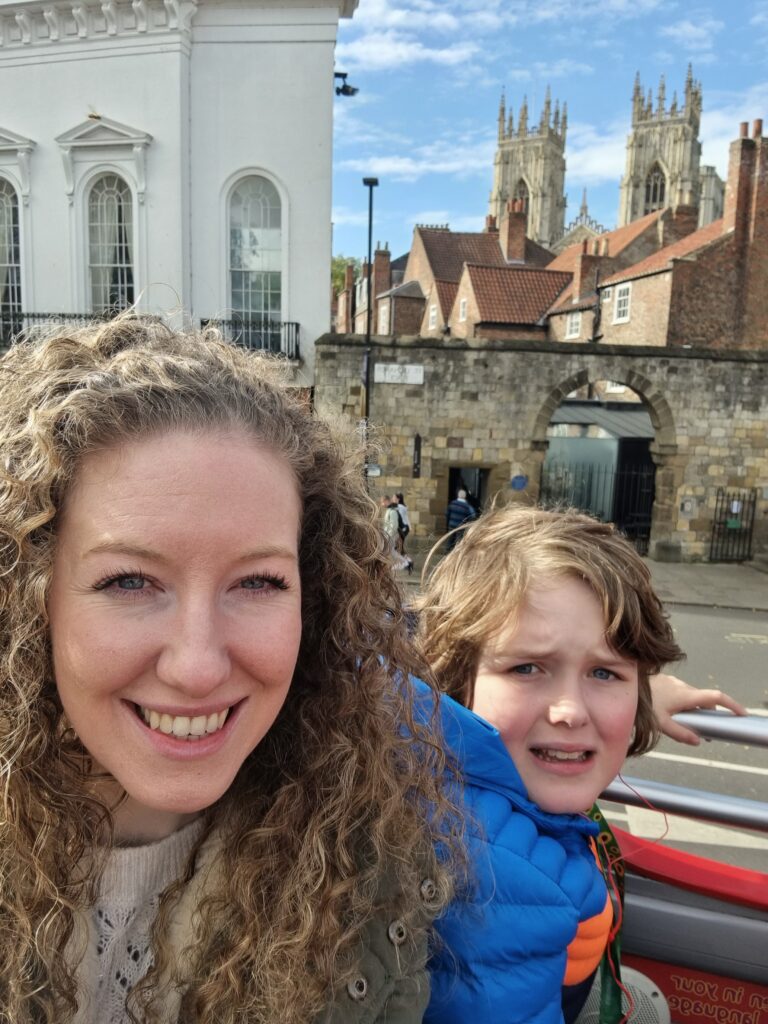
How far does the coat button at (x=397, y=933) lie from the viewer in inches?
49.4

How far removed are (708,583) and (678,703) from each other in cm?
1393

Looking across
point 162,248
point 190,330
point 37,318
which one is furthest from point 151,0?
point 190,330

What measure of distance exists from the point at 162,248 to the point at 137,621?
14215 millimetres

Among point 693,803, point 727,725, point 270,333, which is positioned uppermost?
point 270,333

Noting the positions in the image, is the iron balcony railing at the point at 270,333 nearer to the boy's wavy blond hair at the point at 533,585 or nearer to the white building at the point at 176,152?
the white building at the point at 176,152

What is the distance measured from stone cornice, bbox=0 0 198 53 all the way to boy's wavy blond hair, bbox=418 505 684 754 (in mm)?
14655

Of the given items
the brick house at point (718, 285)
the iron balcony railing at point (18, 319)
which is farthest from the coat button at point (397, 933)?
the brick house at point (718, 285)

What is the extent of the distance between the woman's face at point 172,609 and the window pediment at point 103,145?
1444cm

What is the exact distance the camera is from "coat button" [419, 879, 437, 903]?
132cm

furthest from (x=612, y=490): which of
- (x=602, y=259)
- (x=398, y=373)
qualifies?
(x=602, y=259)

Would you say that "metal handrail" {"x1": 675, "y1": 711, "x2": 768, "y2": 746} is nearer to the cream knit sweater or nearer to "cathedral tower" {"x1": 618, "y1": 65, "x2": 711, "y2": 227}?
the cream knit sweater

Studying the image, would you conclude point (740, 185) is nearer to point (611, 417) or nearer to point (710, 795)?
point (611, 417)

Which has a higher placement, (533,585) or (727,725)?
(533,585)

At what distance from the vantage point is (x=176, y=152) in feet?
44.2
